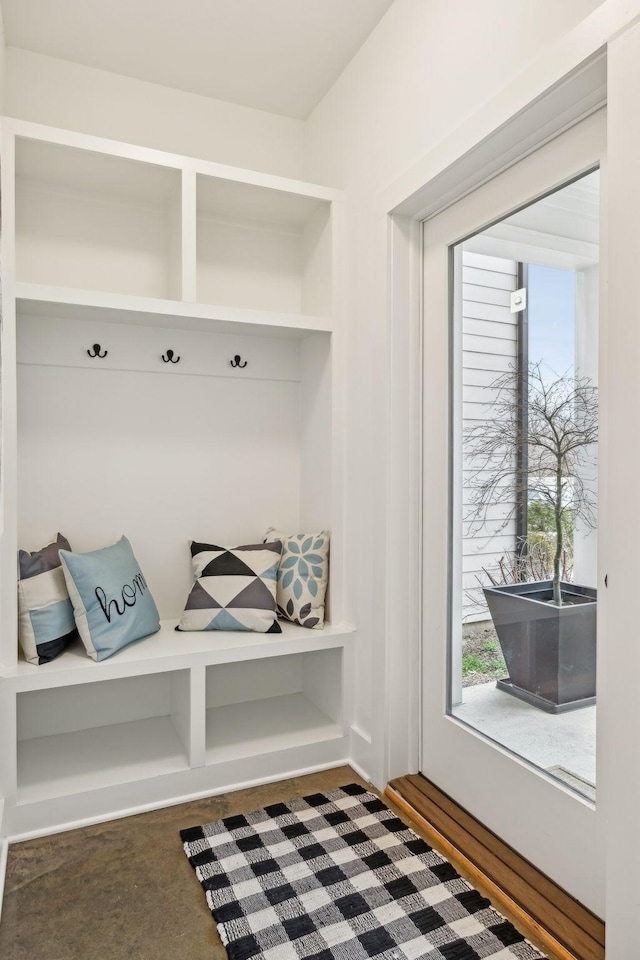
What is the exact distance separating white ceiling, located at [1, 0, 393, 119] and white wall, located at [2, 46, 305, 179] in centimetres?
5

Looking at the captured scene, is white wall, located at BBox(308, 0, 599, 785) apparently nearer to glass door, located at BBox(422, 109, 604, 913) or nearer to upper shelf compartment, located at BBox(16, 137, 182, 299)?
glass door, located at BBox(422, 109, 604, 913)

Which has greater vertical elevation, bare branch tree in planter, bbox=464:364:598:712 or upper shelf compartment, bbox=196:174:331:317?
upper shelf compartment, bbox=196:174:331:317

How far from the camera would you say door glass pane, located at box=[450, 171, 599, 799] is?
1.51 m

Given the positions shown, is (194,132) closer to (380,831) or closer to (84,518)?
(84,518)

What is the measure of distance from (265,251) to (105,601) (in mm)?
1600

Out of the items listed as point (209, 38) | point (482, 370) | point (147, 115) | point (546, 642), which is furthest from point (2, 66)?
point (546, 642)

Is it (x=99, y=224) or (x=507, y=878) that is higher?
(x=99, y=224)

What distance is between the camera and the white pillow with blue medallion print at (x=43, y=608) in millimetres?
1957

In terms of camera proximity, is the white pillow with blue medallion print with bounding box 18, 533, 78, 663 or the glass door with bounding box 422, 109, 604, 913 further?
the white pillow with blue medallion print with bounding box 18, 533, 78, 663

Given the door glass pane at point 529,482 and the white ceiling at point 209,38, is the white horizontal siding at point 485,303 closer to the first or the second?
the door glass pane at point 529,482

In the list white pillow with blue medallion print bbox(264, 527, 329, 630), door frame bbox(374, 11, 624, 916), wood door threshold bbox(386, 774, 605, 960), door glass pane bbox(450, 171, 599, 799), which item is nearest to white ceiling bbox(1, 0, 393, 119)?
door frame bbox(374, 11, 624, 916)

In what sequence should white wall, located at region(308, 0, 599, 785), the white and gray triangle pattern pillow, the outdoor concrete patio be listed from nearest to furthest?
the outdoor concrete patio → white wall, located at region(308, 0, 599, 785) → the white and gray triangle pattern pillow

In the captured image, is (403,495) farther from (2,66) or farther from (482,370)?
(2,66)

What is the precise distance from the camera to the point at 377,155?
2150 mm
